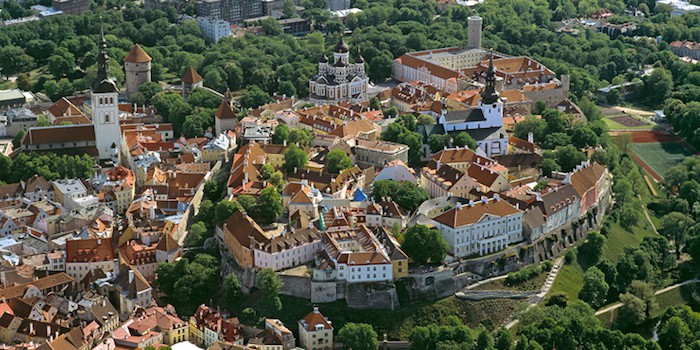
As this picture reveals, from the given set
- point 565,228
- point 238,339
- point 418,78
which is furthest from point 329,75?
point 238,339

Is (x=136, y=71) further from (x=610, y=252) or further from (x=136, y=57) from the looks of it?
(x=610, y=252)

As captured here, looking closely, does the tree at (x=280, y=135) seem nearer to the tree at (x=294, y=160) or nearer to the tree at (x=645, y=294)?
the tree at (x=294, y=160)

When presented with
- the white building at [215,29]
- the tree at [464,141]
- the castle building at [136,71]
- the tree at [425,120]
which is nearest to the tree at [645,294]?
the tree at [464,141]

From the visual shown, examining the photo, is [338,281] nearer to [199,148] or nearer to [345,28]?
[199,148]

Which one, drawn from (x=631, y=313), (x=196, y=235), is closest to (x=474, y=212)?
(x=631, y=313)

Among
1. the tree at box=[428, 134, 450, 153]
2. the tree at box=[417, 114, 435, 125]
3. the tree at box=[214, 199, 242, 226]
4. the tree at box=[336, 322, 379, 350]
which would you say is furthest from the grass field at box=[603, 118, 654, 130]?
the tree at box=[336, 322, 379, 350]
